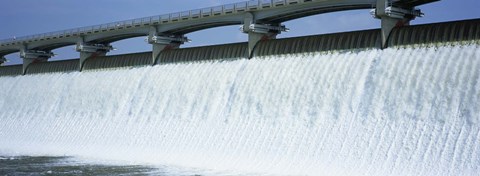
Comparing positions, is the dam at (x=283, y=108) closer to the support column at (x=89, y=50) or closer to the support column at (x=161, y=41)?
the support column at (x=161, y=41)

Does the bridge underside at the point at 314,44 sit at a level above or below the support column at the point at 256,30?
below

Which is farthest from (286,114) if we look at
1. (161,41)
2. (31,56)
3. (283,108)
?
(31,56)

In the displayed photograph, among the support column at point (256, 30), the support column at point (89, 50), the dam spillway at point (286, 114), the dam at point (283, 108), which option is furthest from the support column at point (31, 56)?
the support column at point (256, 30)

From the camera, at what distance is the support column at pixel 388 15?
32062 millimetres

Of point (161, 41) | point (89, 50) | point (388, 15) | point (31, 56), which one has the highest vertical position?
point (31, 56)

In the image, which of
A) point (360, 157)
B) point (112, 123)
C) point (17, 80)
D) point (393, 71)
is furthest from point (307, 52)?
point (17, 80)

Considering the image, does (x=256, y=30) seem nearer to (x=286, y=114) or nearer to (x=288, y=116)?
(x=286, y=114)

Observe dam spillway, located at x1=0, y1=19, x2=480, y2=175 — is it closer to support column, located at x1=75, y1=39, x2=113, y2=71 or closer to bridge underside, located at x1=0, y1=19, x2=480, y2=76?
bridge underside, located at x1=0, y1=19, x2=480, y2=76

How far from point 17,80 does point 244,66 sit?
91.1 ft

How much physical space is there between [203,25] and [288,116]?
44.9 ft

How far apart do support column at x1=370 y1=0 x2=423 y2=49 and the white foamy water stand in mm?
1430

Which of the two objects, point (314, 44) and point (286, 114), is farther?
point (314, 44)

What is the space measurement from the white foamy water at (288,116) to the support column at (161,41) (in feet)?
5.72

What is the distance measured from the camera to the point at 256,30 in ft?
128
